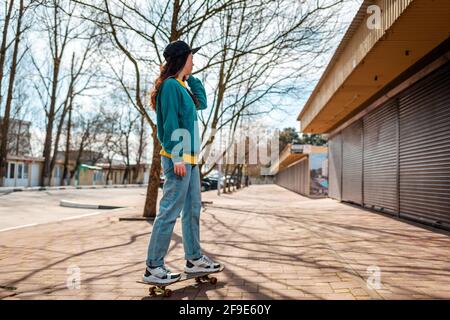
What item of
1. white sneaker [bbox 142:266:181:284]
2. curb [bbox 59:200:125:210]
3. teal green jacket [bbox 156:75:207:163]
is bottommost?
curb [bbox 59:200:125:210]

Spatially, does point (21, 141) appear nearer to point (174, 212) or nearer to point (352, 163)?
point (352, 163)

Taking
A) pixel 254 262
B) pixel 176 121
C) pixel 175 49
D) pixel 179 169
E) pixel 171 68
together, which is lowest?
pixel 254 262

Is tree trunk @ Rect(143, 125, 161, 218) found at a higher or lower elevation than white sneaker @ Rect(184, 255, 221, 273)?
higher

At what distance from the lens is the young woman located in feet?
9.74

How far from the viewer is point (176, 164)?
2932mm

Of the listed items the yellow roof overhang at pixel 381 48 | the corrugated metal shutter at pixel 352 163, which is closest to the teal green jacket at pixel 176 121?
the yellow roof overhang at pixel 381 48

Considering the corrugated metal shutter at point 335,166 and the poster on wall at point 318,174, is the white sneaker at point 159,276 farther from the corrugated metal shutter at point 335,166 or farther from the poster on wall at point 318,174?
the poster on wall at point 318,174

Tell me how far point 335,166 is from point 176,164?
1604 cm

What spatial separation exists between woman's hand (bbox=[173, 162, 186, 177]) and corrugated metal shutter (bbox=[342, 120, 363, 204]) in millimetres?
11365

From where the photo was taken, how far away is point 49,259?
431 centimetres

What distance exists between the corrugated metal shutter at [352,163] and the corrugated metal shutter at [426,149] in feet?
14.1

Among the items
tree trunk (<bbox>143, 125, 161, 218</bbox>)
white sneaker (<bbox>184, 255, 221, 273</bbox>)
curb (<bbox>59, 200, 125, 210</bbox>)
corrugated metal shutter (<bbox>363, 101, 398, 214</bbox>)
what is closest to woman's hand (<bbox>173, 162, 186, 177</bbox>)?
white sneaker (<bbox>184, 255, 221, 273</bbox>)

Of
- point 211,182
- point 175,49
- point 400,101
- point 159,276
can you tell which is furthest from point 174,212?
point 211,182

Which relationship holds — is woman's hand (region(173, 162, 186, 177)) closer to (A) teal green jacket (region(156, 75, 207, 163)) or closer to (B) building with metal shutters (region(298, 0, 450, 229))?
(A) teal green jacket (region(156, 75, 207, 163))
